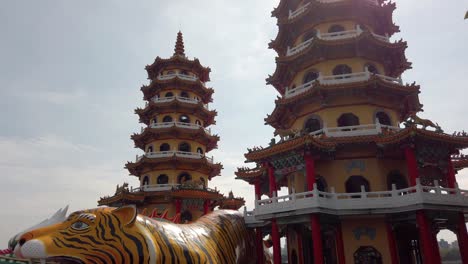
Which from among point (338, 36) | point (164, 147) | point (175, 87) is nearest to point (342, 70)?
point (338, 36)

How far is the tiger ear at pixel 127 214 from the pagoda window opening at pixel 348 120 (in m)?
12.3

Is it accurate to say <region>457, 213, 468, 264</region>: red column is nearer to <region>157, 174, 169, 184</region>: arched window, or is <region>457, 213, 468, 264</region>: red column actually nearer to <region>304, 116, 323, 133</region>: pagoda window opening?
<region>304, 116, 323, 133</region>: pagoda window opening

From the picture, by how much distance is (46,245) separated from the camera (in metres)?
6.07

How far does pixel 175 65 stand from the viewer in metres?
Answer: 31.6

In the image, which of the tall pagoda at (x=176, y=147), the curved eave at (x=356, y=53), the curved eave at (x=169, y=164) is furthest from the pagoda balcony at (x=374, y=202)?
the curved eave at (x=169, y=164)

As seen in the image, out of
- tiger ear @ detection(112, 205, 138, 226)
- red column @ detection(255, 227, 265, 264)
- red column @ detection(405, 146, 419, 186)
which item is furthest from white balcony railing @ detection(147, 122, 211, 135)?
tiger ear @ detection(112, 205, 138, 226)

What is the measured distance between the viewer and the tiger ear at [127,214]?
23.1 feet

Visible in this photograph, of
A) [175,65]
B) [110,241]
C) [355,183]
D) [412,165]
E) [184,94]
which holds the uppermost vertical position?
[175,65]

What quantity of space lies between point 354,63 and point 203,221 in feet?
36.9

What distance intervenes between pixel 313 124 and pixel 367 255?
6.24 meters

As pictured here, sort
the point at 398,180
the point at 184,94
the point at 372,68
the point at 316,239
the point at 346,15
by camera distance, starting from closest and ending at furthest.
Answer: the point at 316,239 < the point at 398,180 < the point at 372,68 < the point at 346,15 < the point at 184,94

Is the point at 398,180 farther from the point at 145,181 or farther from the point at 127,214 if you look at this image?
the point at 145,181

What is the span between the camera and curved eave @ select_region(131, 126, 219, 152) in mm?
28125

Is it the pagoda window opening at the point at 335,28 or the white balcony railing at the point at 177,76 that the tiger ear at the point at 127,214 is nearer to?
the pagoda window opening at the point at 335,28
